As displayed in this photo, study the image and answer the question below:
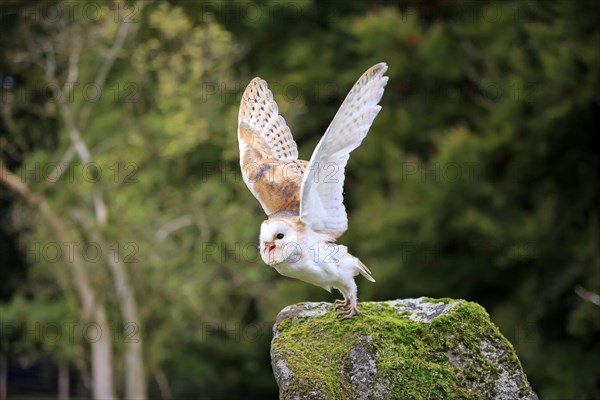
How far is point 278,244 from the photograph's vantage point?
6223 millimetres

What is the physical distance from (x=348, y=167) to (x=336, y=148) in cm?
1190

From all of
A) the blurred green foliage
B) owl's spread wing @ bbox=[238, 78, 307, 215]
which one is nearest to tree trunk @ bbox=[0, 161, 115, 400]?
the blurred green foliage

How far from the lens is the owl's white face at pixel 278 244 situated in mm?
6207

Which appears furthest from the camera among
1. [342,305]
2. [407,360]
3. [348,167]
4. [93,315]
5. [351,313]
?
[348,167]

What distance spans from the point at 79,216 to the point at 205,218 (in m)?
2.09

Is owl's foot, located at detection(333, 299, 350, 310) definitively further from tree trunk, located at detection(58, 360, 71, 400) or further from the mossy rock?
tree trunk, located at detection(58, 360, 71, 400)

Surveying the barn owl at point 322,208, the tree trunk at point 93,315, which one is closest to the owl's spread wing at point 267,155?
the barn owl at point 322,208

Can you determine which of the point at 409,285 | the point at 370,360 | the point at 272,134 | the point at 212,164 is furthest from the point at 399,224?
the point at 370,360

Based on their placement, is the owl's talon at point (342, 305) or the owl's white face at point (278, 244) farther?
the owl's talon at point (342, 305)

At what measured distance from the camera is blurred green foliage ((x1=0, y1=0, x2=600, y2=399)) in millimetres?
13797

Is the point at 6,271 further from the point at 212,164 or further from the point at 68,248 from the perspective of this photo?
the point at 212,164

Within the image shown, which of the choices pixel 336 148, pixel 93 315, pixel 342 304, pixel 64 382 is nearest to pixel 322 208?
pixel 336 148

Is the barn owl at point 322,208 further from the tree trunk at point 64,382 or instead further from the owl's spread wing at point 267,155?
the tree trunk at point 64,382

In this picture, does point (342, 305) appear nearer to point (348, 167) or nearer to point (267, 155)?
point (267, 155)
